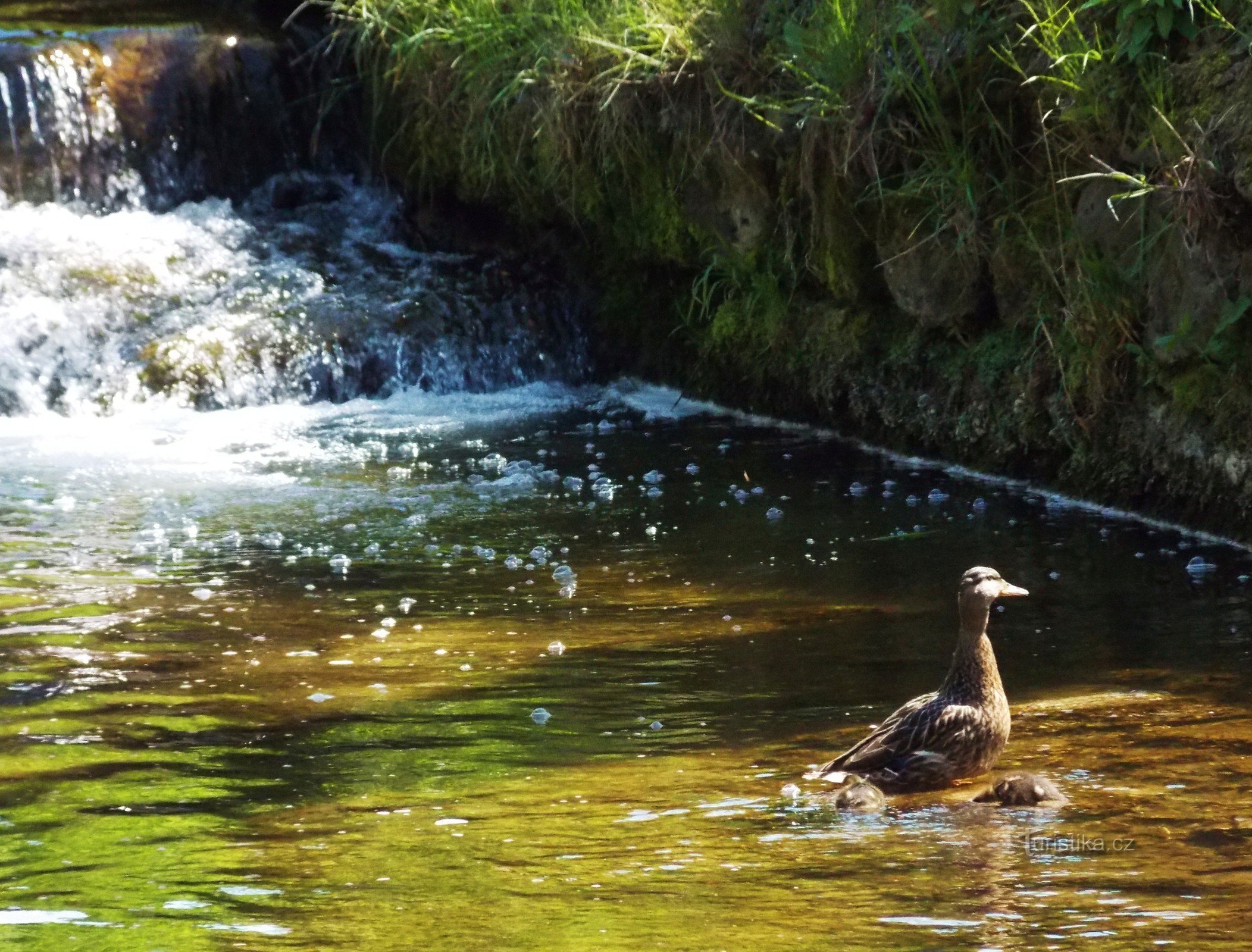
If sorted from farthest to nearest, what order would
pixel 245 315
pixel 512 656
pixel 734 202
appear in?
pixel 245 315
pixel 734 202
pixel 512 656

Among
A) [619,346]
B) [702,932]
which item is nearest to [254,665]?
[702,932]

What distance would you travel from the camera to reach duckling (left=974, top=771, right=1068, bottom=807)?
412 cm

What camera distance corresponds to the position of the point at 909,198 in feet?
29.7

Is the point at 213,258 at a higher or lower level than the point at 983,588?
higher

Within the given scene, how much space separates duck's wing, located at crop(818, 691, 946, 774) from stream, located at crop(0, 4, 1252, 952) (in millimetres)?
139

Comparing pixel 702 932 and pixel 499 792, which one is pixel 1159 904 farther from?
pixel 499 792

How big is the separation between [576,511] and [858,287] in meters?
2.44

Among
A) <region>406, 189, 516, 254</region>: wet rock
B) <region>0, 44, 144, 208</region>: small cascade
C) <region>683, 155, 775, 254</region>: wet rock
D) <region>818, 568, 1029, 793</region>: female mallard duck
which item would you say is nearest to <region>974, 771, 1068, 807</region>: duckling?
<region>818, 568, 1029, 793</region>: female mallard duck

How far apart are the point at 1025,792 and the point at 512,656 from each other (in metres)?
2.27

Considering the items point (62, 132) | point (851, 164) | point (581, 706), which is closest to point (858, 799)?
point (581, 706)

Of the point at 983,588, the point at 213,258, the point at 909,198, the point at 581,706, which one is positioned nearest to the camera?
the point at 983,588

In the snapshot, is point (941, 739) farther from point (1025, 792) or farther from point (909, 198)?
point (909, 198)

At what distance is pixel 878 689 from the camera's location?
5414 mm

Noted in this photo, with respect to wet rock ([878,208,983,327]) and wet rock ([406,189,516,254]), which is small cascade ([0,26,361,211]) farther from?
wet rock ([878,208,983,327])
